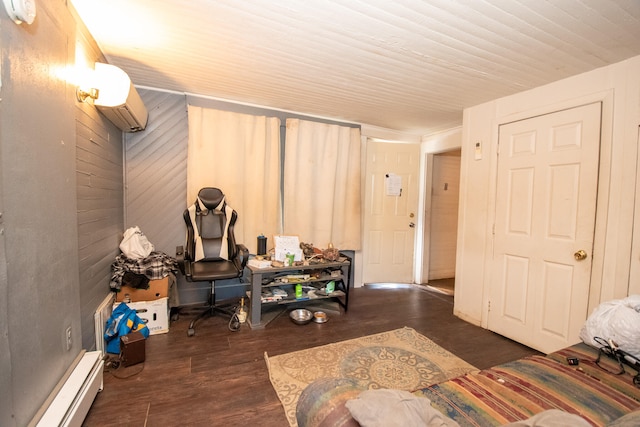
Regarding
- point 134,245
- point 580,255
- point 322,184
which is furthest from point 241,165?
point 580,255

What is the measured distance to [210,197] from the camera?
115 inches

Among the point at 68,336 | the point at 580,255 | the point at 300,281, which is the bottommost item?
the point at 300,281

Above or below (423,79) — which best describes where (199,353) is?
below

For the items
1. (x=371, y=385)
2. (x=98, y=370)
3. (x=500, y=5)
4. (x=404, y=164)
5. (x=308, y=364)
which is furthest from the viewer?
(x=404, y=164)

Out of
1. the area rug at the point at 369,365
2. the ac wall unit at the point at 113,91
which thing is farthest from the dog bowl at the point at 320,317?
the ac wall unit at the point at 113,91

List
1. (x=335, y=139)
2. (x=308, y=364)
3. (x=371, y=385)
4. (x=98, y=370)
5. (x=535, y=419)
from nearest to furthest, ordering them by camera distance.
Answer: (x=535, y=419)
(x=98, y=370)
(x=371, y=385)
(x=308, y=364)
(x=335, y=139)

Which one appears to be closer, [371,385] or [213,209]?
[371,385]

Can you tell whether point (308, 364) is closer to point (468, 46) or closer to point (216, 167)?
point (216, 167)

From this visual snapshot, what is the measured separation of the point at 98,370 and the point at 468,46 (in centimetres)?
312

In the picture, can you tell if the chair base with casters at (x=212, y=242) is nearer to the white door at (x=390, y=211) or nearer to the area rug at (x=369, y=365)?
the area rug at (x=369, y=365)

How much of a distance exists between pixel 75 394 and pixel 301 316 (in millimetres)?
1815

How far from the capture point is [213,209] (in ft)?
9.77

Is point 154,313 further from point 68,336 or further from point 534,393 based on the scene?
point 534,393

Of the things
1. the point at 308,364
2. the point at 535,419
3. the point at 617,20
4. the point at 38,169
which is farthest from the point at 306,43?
the point at 308,364
